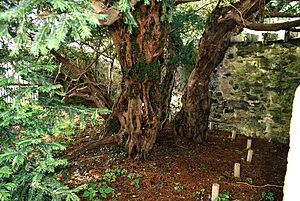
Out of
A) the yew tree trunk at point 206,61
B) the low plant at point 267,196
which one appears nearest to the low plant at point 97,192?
the low plant at point 267,196

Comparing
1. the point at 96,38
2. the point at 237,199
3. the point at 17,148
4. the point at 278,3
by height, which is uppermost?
the point at 278,3

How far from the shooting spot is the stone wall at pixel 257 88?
4.29m

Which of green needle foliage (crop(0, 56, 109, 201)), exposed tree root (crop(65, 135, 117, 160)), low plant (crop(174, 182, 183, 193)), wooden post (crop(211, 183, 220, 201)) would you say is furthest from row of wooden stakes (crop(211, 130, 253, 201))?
exposed tree root (crop(65, 135, 117, 160))

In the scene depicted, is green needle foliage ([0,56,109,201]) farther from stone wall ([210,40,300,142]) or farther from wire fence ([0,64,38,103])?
stone wall ([210,40,300,142])

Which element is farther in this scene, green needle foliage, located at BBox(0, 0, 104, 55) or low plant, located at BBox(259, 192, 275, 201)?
low plant, located at BBox(259, 192, 275, 201)

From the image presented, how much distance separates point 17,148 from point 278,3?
Result: 355 centimetres

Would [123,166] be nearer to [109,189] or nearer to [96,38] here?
[109,189]

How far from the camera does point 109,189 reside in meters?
2.62

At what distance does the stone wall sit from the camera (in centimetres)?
429

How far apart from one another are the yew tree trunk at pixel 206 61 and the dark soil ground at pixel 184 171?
287 millimetres

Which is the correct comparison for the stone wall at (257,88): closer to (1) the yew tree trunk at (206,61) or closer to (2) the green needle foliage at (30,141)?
(1) the yew tree trunk at (206,61)

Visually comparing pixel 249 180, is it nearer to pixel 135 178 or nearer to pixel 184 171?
pixel 184 171

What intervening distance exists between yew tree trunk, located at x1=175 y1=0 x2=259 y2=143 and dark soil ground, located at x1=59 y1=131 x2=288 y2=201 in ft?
0.94


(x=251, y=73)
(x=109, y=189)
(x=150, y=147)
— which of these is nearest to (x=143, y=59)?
(x=150, y=147)
